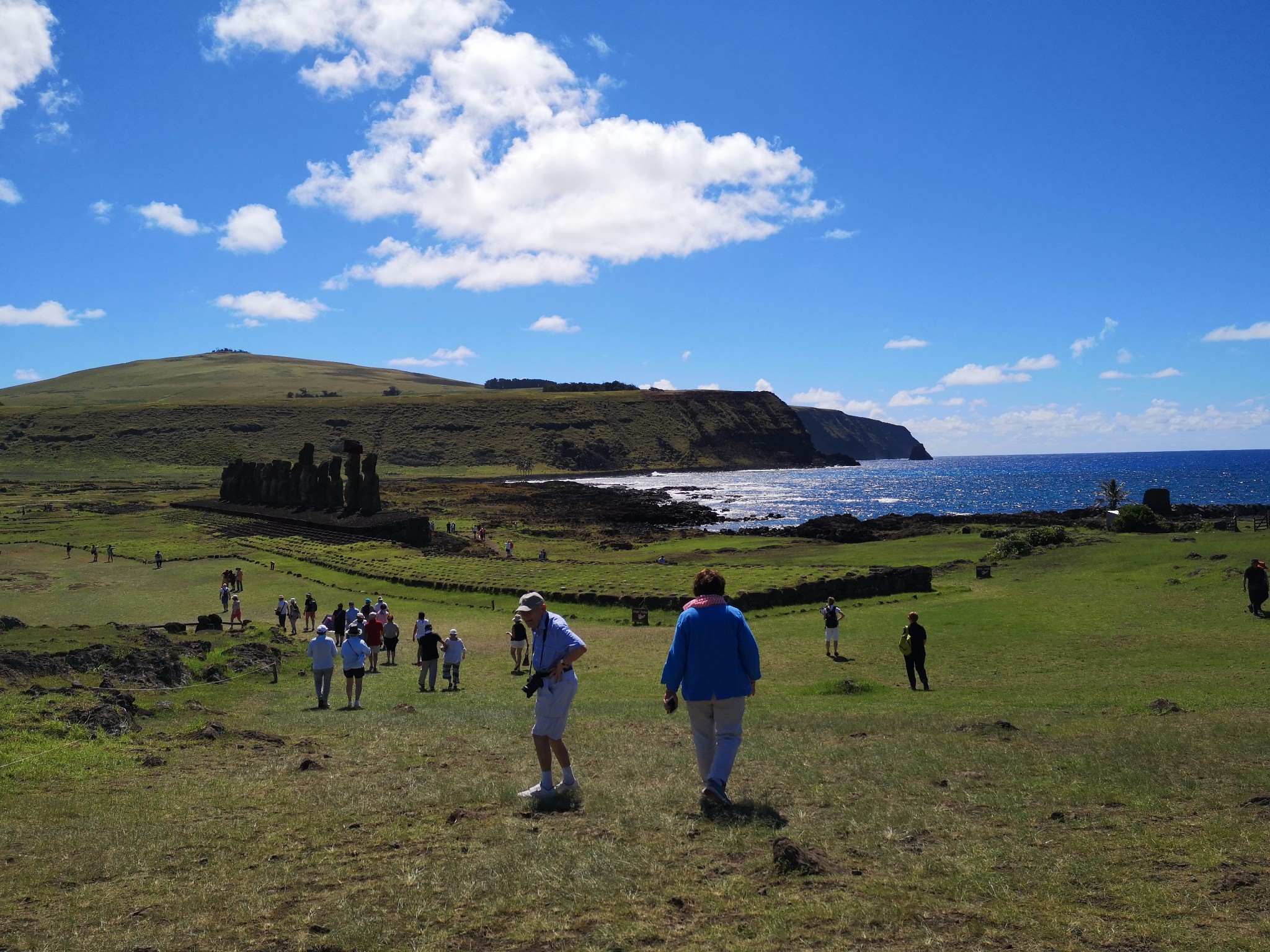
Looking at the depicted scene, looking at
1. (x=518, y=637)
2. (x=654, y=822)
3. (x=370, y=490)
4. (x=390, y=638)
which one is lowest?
(x=390, y=638)

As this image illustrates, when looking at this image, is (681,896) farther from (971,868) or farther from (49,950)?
(49,950)

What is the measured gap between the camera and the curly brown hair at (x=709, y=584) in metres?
8.31

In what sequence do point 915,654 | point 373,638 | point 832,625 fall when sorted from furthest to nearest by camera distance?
point 373,638 → point 832,625 → point 915,654

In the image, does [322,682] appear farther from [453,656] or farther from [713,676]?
[713,676]

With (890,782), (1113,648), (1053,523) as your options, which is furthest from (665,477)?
(890,782)

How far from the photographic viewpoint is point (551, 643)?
29.4 feet

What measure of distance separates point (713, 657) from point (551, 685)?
5.86ft

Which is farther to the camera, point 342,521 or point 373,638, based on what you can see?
point 342,521

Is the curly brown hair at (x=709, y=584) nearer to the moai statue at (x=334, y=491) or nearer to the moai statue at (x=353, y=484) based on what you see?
the moai statue at (x=353, y=484)

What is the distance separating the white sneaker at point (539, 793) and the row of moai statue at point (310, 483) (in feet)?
182

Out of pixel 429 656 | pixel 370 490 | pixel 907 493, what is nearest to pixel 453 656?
pixel 429 656

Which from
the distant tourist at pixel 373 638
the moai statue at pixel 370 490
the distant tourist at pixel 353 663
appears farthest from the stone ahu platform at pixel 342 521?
the distant tourist at pixel 353 663

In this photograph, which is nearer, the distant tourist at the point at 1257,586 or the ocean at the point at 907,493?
the distant tourist at the point at 1257,586

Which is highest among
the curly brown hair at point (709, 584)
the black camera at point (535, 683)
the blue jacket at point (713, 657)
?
the curly brown hair at point (709, 584)
